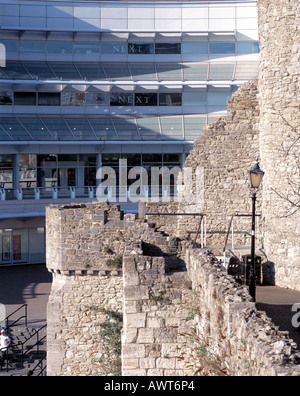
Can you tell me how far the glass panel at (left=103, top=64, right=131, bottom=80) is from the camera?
45969mm

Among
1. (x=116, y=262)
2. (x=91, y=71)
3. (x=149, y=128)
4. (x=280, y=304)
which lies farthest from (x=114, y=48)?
(x=280, y=304)

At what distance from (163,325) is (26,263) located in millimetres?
30301

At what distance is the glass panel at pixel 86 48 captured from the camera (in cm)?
4641

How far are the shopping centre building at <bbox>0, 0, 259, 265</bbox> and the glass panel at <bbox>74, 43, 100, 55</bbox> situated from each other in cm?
6

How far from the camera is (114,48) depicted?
46.5 m

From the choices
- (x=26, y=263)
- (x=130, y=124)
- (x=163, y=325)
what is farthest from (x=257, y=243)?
(x=130, y=124)

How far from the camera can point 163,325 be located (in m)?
10.1

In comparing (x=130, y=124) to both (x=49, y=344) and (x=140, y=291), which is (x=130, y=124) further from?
(x=140, y=291)

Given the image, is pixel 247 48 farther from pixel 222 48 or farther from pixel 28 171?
pixel 28 171

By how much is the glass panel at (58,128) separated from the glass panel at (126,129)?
284 centimetres

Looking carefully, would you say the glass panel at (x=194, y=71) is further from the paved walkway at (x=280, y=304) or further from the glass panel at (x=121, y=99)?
the paved walkway at (x=280, y=304)

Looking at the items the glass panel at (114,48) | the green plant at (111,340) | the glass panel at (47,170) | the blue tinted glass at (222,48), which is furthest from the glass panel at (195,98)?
the green plant at (111,340)

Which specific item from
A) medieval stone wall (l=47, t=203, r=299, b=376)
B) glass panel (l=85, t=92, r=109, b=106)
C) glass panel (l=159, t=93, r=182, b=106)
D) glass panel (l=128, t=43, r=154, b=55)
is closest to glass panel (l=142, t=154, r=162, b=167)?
glass panel (l=159, t=93, r=182, b=106)

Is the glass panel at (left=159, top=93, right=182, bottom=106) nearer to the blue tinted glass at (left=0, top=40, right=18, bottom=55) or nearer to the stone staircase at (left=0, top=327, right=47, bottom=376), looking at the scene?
the blue tinted glass at (left=0, top=40, right=18, bottom=55)
